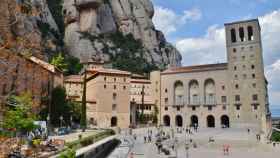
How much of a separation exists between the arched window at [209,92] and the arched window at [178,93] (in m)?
5.65

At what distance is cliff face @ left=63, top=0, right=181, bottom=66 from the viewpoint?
83.2 meters

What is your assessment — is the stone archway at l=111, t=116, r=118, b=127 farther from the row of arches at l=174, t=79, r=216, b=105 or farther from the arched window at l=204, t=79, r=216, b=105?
the arched window at l=204, t=79, r=216, b=105

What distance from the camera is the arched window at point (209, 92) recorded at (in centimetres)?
5900

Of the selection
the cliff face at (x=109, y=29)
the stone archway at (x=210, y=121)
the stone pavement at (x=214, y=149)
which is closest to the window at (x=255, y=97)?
the stone archway at (x=210, y=121)

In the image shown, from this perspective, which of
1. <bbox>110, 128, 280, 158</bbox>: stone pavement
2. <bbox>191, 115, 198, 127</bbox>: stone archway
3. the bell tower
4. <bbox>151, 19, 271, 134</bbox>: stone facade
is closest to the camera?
<bbox>110, 128, 280, 158</bbox>: stone pavement

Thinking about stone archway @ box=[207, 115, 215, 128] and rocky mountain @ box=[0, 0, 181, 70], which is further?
rocky mountain @ box=[0, 0, 181, 70]

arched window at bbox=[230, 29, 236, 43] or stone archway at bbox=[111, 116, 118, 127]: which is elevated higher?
arched window at bbox=[230, 29, 236, 43]

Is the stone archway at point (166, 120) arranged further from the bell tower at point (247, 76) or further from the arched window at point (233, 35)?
the arched window at point (233, 35)

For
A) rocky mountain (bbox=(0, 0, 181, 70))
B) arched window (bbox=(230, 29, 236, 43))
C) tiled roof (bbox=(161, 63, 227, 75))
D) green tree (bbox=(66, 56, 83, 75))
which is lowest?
tiled roof (bbox=(161, 63, 227, 75))

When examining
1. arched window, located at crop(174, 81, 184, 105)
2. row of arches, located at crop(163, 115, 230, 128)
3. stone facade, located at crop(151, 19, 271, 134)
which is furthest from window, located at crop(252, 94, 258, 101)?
arched window, located at crop(174, 81, 184, 105)

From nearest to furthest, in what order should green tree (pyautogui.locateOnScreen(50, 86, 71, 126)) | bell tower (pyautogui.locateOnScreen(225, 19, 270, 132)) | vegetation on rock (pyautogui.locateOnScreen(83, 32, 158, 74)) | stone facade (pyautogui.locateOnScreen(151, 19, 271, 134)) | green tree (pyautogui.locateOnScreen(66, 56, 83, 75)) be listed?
green tree (pyautogui.locateOnScreen(50, 86, 71, 126))
bell tower (pyautogui.locateOnScreen(225, 19, 270, 132))
stone facade (pyautogui.locateOnScreen(151, 19, 271, 134))
green tree (pyautogui.locateOnScreen(66, 56, 83, 75))
vegetation on rock (pyautogui.locateOnScreen(83, 32, 158, 74))

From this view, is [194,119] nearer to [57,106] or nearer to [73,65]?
[57,106]

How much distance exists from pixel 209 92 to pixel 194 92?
3506mm

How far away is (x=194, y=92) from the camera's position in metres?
61.3
